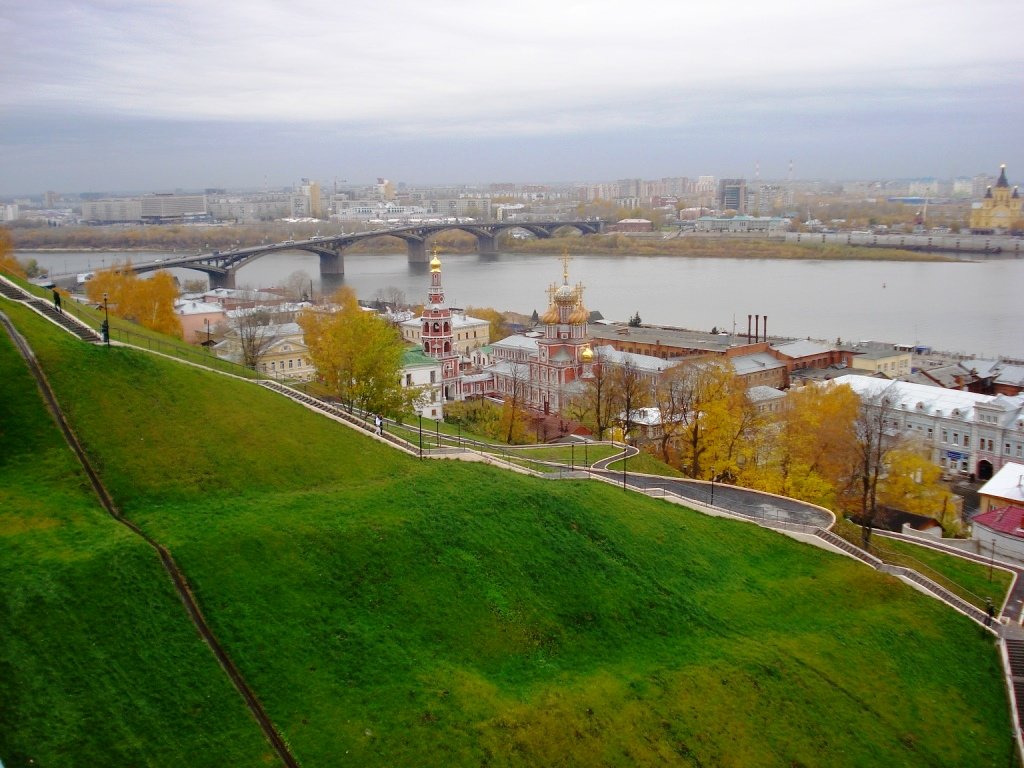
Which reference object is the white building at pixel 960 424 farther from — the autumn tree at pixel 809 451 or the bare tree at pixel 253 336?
the bare tree at pixel 253 336

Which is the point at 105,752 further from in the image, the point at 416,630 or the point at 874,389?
the point at 874,389

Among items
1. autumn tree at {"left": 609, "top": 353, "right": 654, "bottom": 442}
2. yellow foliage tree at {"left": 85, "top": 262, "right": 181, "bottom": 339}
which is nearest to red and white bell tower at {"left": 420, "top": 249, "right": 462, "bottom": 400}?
autumn tree at {"left": 609, "top": 353, "right": 654, "bottom": 442}

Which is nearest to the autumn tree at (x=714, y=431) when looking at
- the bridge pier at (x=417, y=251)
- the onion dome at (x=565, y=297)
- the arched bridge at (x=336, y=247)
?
the onion dome at (x=565, y=297)

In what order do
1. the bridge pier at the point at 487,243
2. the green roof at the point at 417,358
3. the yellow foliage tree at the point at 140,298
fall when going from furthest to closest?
the bridge pier at the point at 487,243
the green roof at the point at 417,358
the yellow foliage tree at the point at 140,298

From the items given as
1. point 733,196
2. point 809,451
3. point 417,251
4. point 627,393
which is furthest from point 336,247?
point 733,196

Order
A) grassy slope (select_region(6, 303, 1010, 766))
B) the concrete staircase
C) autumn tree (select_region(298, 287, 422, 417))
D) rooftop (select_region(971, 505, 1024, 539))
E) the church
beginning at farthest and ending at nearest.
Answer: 1. the church
2. autumn tree (select_region(298, 287, 422, 417))
3. rooftop (select_region(971, 505, 1024, 539))
4. the concrete staircase
5. grassy slope (select_region(6, 303, 1010, 766))

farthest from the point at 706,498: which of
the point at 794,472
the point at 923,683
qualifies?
the point at 923,683

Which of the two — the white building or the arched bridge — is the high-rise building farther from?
the white building

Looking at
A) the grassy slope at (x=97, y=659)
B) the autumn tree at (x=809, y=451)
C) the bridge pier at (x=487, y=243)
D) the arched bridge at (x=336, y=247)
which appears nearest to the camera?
the grassy slope at (x=97, y=659)
